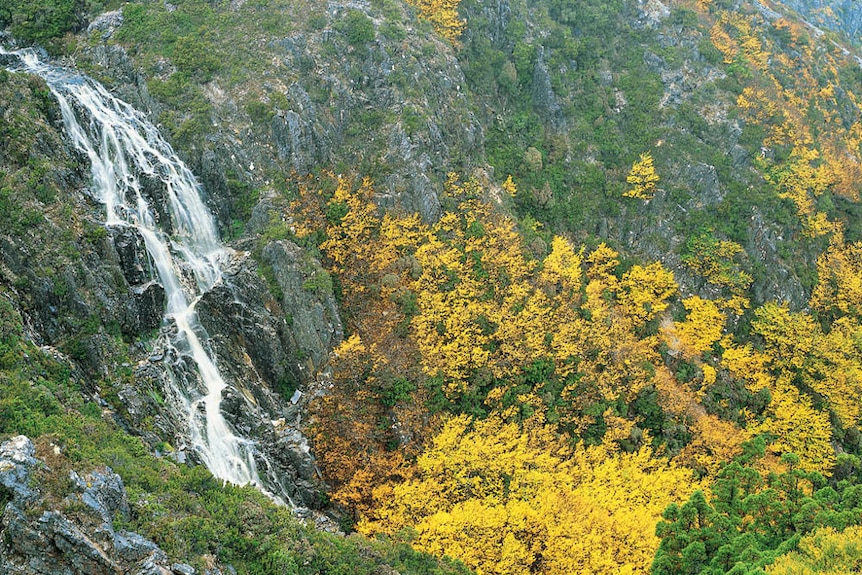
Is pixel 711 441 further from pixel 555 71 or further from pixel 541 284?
pixel 555 71

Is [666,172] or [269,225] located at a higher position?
[666,172]

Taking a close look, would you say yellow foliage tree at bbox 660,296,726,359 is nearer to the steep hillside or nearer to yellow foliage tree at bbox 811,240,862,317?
the steep hillside

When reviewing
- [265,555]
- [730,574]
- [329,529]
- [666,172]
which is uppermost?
[666,172]

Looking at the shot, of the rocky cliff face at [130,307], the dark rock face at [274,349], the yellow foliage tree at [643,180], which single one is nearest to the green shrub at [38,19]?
the rocky cliff face at [130,307]

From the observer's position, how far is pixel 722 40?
59.1 metres

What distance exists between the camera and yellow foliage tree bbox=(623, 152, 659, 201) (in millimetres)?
52656

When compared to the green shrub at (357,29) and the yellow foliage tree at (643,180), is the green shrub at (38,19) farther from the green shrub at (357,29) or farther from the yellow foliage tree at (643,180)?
the yellow foliage tree at (643,180)

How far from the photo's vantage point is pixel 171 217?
37750 millimetres

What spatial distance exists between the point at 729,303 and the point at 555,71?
77.2 ft

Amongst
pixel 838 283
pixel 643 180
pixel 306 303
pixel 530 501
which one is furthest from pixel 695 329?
pixel 306 303

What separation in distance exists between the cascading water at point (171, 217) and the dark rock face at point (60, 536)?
962 cm

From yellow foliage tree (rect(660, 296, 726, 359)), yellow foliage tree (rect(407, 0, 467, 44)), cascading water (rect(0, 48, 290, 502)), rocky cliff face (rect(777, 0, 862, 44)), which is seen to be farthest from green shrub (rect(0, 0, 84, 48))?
rocky cliff face (rect(777, 0, 862, 44))

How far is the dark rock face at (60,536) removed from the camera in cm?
1855

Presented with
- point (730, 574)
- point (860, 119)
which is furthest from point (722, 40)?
point (730, 574)
